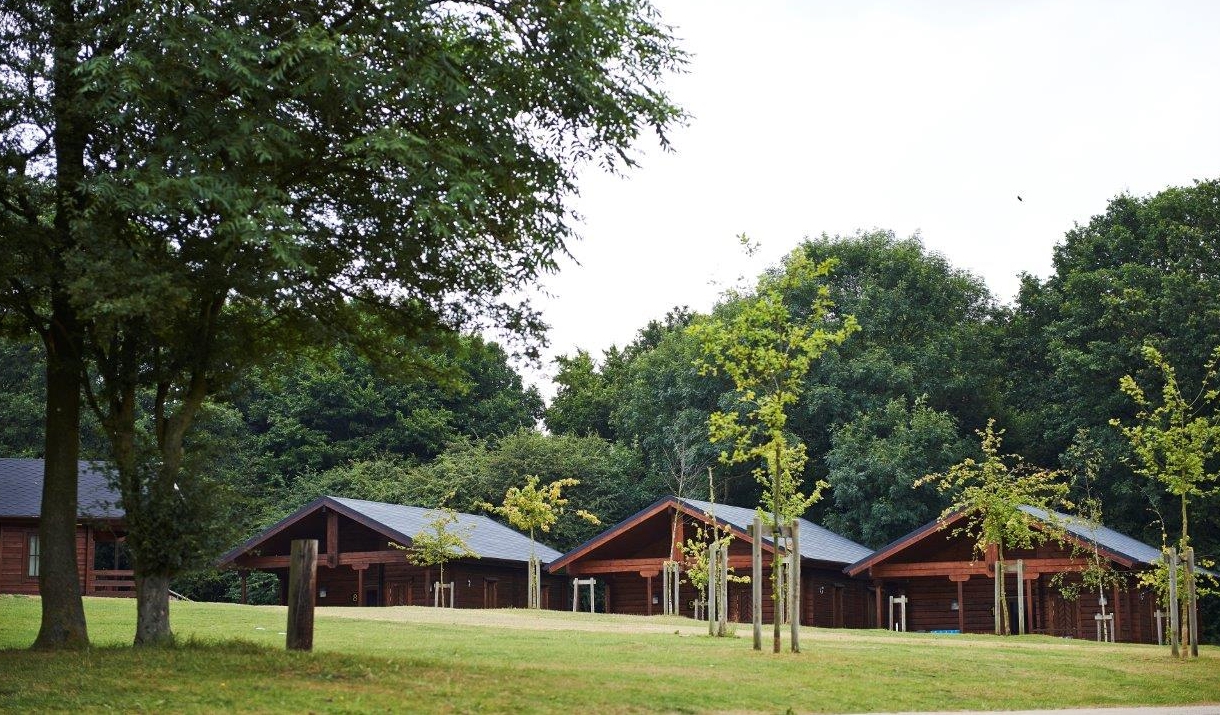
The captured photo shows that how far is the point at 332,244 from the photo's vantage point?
59.3 feet

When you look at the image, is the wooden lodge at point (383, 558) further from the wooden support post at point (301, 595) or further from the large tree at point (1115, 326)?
the wooden support post at point (301, 595)

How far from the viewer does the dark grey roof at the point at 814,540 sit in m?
44.5

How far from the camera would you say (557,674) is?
16141mm

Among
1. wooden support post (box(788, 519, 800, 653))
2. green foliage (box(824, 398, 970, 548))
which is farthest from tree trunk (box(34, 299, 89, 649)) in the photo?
green foliage (box(824, 398, 970, 548))

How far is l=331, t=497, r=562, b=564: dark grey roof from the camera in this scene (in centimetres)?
4647

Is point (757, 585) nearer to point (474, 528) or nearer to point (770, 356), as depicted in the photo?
point (770, 356)

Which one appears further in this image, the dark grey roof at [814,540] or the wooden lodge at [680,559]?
the wooden lodge at [680,559]

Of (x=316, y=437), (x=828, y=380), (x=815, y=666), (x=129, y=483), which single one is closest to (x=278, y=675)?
(x=129, y=483)

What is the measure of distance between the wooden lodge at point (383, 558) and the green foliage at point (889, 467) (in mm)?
12694

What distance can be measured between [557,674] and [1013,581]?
33211 mm

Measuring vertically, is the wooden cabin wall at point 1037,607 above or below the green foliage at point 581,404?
below

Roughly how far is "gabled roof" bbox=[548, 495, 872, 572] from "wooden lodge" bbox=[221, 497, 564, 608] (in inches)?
127

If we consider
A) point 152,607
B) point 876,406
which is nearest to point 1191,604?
point 152,607

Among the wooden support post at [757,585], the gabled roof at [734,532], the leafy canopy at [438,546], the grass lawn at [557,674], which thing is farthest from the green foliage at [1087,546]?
the leafy canopy at [438,546]
